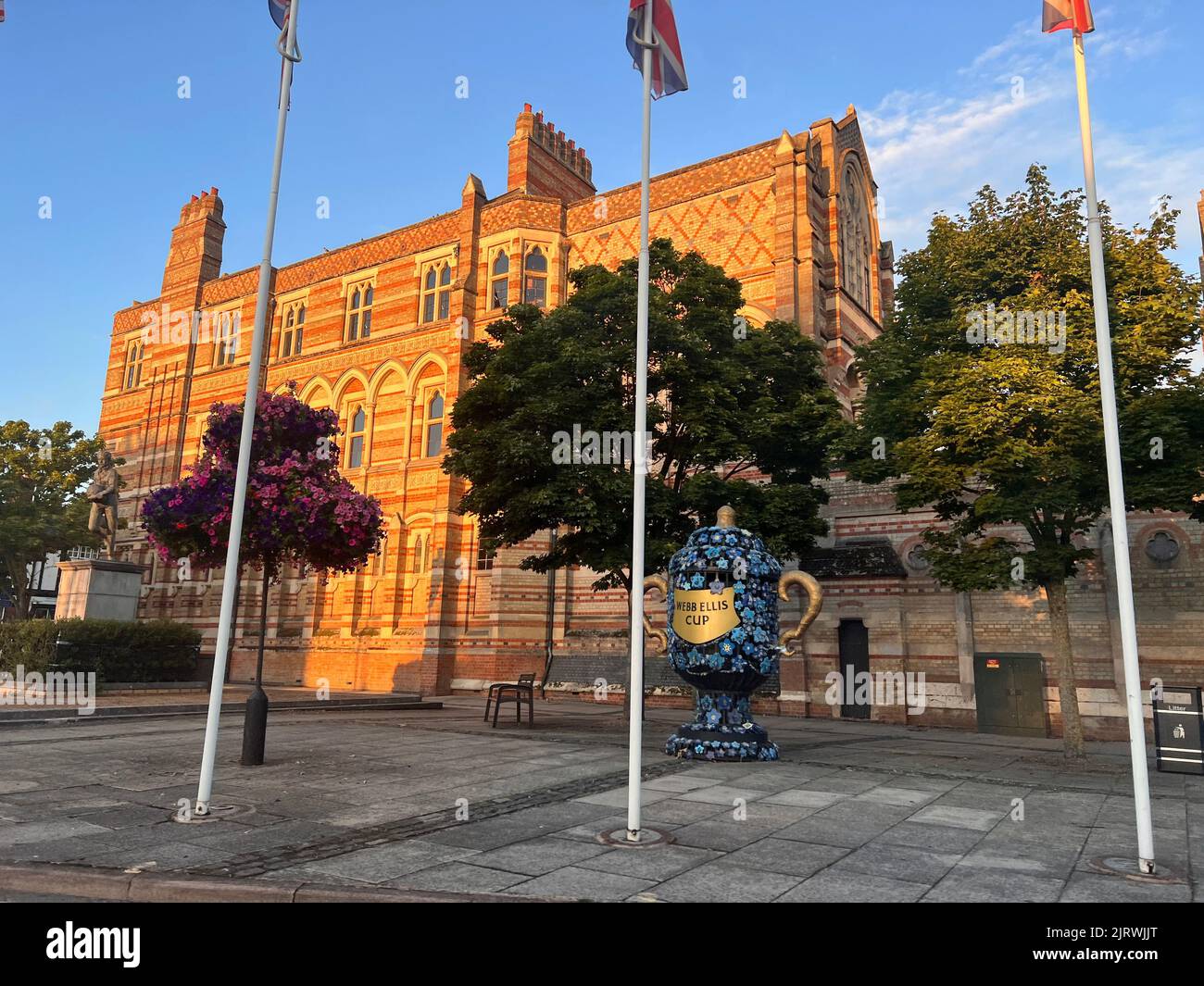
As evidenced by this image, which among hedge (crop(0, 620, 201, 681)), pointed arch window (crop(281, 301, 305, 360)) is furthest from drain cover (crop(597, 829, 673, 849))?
pointed arch window (crop(281, 301, 305, 360))

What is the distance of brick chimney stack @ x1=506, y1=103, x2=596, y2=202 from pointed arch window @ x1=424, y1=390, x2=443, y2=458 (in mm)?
9447

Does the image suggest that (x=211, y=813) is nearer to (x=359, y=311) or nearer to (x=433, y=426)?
(x=433, y=426)

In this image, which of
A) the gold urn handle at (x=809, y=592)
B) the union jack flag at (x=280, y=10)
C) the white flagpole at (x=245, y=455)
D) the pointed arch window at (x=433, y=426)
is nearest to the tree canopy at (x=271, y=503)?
the pointed arch window at (x=433, y=426)

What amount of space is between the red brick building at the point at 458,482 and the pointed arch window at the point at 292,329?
0.48ft

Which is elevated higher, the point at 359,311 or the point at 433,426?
the point at 359,311

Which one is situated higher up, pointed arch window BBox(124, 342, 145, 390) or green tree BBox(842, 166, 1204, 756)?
pointed arch window BBox(124, 342, 145, 390)

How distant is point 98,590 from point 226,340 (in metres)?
22.3

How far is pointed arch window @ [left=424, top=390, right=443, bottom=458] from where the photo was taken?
32219mm

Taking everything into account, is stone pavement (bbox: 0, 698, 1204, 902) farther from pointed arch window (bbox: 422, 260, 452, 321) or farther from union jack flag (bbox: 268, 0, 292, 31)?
pointed arch window (bbox: 422, 260, 452, 321)

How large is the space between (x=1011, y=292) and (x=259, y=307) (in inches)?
517

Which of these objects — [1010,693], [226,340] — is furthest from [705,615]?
[226,340]

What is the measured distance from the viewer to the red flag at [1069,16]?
8.19 meters

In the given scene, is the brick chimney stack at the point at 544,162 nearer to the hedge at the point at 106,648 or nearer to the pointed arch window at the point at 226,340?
the pointed arch window at the point at 226,340

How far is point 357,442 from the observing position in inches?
1368
